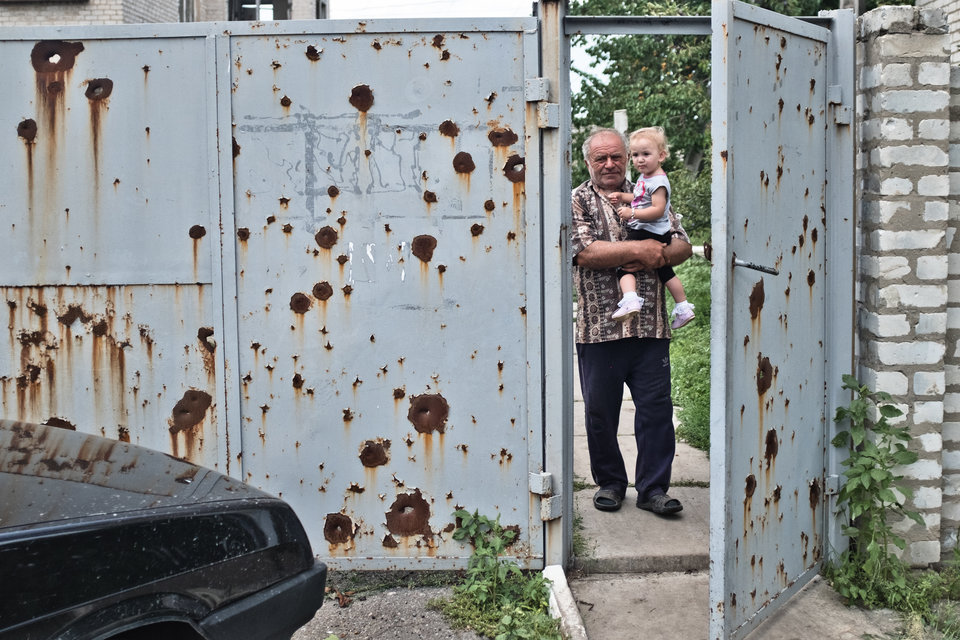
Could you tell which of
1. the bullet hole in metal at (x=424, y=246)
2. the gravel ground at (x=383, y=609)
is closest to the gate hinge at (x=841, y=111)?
the bullet hole in metal at (x=424, y=246)

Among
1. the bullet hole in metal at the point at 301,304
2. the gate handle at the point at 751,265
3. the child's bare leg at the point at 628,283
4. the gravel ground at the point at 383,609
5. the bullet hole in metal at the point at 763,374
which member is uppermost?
the gate handle at the point at 751,265

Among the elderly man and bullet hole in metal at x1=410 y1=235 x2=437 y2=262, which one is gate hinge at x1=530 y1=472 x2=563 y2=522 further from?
bullet hole in metal at x1=410 y1=235 x2=437 y2=262

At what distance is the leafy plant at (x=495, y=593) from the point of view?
3848 millimetres

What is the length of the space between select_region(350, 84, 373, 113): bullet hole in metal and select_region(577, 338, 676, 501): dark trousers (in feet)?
5.16

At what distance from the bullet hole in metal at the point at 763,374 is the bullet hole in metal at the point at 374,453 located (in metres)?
1.57

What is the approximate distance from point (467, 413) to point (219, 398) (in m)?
1.06

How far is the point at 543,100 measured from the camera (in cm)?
412

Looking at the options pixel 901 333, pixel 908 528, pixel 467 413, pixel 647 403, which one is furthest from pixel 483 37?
pixel 908 528

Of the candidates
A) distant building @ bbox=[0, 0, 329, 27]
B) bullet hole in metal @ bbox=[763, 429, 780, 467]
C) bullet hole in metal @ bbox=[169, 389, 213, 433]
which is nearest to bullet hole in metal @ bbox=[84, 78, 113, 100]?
bullet hole in metal @ bbox=[169, 389, 213, 433]

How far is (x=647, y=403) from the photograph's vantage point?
4.79 metres

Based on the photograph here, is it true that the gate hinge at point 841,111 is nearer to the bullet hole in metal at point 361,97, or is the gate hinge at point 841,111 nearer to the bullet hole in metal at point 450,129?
the bullet hole in metal at point 450,129

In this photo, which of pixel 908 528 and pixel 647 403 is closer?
pixel 908 528

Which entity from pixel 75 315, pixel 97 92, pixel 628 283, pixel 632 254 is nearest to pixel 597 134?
pixel 632 254

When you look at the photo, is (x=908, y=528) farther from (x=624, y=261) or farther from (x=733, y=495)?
(x=624, y=261)
